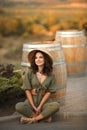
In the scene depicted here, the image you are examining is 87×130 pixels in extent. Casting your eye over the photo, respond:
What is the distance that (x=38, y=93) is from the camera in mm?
3576

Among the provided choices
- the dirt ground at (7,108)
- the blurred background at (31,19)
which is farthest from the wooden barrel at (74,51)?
the blurred background at (31,19)

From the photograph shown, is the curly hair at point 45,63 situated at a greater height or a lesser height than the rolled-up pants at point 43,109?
greater

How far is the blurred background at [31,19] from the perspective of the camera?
790 millimetres

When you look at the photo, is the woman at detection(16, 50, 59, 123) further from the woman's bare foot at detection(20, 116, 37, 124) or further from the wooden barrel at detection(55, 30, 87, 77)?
the wooden barrel at detection(55, 30, 87, 77)

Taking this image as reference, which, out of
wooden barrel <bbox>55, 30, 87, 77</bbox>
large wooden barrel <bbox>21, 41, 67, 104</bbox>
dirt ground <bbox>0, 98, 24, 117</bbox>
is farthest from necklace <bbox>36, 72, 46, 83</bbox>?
wooden barrel <bbox>55, 30, 87, 77</bbox>

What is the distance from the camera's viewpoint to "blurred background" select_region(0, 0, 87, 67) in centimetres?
79

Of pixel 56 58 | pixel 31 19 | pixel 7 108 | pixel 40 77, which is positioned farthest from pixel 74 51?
pixel 31 19

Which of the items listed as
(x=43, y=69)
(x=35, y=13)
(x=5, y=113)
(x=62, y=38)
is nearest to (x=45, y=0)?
(x=35, y=13)

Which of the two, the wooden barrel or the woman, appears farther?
the wooden barrel

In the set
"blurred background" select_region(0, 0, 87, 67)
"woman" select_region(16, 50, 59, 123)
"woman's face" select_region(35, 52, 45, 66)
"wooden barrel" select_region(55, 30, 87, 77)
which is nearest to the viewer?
"blurred background" select_region(0, 0, 87, 67)

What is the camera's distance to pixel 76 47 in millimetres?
6066

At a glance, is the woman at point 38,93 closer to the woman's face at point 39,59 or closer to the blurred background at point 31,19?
the woman's face at point 39,59

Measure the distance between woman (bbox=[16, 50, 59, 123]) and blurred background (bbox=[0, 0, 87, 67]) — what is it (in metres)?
2.62

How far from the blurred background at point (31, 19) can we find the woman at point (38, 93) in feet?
8.60
